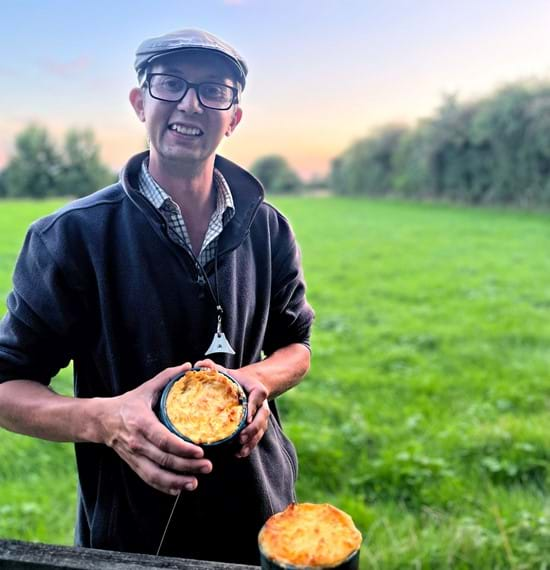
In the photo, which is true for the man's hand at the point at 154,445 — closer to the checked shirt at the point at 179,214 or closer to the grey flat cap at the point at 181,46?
the checked shirt at the point at 179,214

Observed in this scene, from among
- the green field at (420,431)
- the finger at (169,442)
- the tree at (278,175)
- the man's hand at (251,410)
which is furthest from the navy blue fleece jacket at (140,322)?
the tree at (278,175)

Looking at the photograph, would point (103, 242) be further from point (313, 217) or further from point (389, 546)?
point (313, 217)

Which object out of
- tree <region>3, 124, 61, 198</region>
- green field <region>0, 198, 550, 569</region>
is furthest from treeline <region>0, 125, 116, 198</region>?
green field <region>0, 198, 550, 569</region>

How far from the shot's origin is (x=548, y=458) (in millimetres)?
4379

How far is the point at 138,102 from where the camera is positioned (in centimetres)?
180

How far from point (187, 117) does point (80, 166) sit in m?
50.8

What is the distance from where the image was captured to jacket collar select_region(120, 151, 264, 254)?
5.69 feet

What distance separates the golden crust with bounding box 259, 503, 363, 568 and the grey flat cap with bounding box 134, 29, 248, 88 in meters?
1.16

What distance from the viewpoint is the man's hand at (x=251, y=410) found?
1377 mm

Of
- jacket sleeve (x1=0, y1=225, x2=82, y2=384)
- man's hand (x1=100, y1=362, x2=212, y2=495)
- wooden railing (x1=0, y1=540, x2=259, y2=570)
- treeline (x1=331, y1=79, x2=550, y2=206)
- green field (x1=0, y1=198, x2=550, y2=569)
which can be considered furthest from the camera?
treeline (x1=331, y1=79, x2=550, y2=206)

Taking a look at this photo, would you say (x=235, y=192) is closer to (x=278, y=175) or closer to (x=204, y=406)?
(x=204, y=406)

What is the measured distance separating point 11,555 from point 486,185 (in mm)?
30968

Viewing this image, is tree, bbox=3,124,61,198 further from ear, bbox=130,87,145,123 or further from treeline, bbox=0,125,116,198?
ear, bbox=130,87,145,123

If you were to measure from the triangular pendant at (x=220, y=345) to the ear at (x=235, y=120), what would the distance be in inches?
23.0
